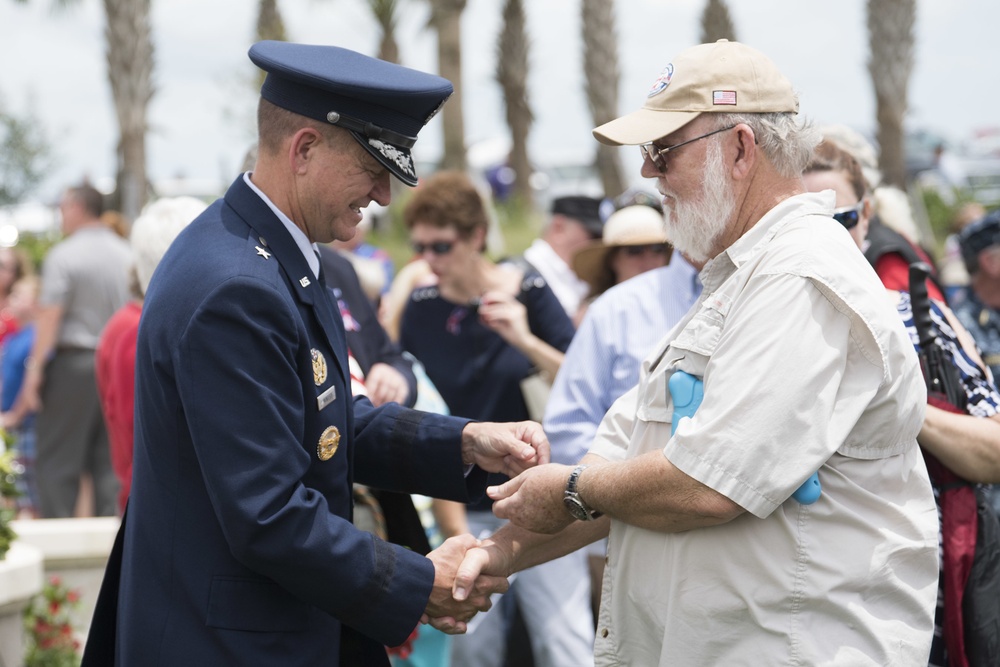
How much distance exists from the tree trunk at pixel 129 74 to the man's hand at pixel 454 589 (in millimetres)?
13685

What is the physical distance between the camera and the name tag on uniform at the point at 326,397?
2.57m

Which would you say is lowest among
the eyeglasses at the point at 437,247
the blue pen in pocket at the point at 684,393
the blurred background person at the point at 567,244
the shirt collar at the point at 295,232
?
the blurred background person at the point at 567,244

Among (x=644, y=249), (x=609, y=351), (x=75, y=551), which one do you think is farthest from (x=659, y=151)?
(x=75, y=551)

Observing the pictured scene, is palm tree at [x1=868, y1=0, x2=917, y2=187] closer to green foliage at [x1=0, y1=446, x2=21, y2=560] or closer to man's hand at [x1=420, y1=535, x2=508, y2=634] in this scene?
green foliage at [x1=0, y1=446, x2=21, y2=560]

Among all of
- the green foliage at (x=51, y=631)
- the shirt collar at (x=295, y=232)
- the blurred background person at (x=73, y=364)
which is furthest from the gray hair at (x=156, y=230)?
the blurred background person at (x=73, y=364)

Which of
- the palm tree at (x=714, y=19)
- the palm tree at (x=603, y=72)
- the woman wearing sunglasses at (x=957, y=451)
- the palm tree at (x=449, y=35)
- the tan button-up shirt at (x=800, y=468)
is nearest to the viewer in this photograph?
the tan button-up shirt at (x=800, y=468)

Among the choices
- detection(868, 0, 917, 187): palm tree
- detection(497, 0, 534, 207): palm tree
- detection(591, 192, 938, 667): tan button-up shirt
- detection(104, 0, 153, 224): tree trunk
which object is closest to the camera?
detection(591, 192, 938, 667): tan button-up shirt

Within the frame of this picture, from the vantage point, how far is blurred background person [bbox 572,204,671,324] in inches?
216

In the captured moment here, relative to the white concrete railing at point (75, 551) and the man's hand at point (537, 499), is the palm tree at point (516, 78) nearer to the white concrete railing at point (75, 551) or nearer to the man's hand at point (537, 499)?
the white concrete railing at point (75, 551)

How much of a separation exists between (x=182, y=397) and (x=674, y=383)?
1044 millimetres

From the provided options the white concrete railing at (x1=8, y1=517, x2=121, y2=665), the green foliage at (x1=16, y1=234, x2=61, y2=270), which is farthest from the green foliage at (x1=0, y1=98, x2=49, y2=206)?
the white concrete railing at (x1=8, y1=517, x2=121, y2=665)

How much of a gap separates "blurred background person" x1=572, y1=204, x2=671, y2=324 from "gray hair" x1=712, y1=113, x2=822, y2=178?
2.79m

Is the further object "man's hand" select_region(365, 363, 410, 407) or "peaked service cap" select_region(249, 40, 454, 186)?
"man's hand" select_region(365, 363, 410, 407)

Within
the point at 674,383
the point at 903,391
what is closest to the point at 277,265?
the point at 674,383
